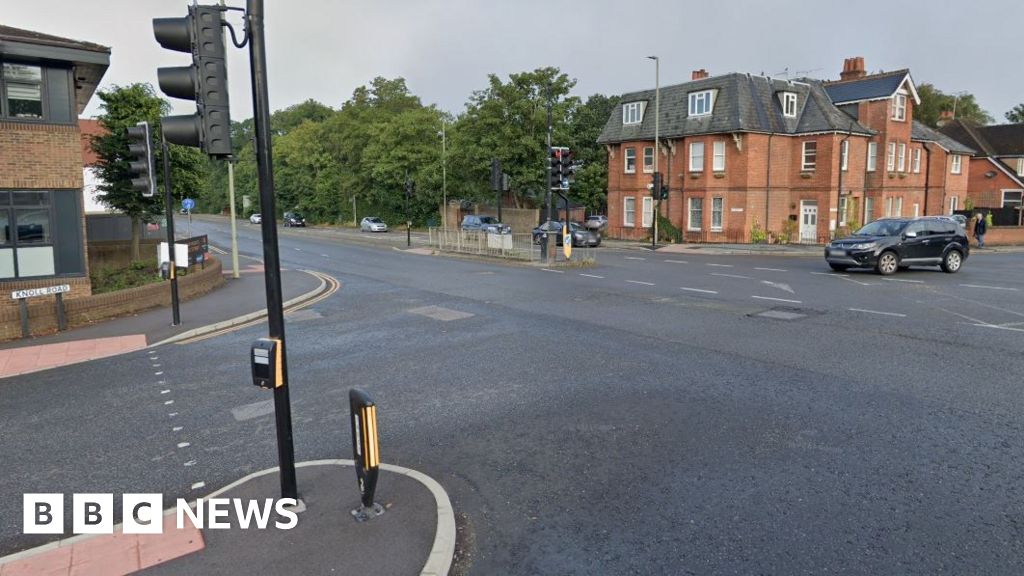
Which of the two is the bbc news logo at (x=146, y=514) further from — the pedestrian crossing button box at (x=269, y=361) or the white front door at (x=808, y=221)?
the white front door at (x=808, y=221)

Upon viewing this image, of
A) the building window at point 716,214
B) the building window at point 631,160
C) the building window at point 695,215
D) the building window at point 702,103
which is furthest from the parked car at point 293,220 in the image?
the building window at point 716,214

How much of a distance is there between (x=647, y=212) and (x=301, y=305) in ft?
94.2

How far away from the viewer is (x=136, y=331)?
44.1 ft

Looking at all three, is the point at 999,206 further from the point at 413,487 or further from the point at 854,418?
the point at 413,487

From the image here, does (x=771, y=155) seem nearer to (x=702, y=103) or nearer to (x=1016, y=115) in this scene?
(x=702, y=103)

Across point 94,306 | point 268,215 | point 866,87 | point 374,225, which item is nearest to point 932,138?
point 866,87

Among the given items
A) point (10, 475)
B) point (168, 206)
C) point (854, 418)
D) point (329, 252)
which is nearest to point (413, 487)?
point (10, 475)

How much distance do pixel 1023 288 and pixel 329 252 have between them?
29063mm

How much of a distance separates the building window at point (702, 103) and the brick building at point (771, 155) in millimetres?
58

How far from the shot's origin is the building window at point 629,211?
42219mm

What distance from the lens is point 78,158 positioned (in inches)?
619

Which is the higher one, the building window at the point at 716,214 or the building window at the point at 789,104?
the building window at the point at 789,104

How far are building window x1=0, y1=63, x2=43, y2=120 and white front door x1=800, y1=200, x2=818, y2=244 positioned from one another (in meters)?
35.0

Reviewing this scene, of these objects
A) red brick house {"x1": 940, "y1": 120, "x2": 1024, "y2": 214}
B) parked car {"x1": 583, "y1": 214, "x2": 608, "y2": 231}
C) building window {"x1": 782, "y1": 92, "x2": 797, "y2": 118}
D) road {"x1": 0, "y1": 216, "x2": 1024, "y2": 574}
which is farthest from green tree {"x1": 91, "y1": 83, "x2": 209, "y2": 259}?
red brick house {"x1": 940, "y1": 120, "x2": 1024, "y2": 214}
